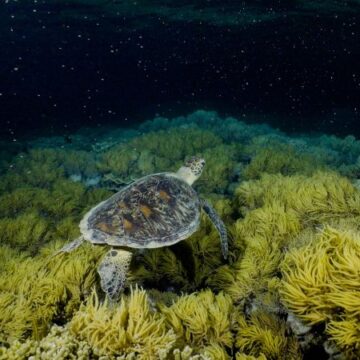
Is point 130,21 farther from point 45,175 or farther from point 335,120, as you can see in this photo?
point 45,175

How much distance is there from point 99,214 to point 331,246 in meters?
2.28

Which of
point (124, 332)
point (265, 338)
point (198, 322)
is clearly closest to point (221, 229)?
point (198, 322)

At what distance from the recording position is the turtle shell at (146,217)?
308 cm

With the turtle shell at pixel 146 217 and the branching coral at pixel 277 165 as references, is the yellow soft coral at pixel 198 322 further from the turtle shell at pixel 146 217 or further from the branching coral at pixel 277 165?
the branching coral at pixel 277 165

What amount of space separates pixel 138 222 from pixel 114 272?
1.89 ft

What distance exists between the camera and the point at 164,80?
102750 mm

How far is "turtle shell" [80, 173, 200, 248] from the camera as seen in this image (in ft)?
10.1

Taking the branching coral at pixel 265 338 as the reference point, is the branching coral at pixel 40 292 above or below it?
above

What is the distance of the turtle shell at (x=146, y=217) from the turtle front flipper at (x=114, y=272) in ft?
0.40

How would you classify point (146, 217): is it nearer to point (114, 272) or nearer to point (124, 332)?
point (114, 272)

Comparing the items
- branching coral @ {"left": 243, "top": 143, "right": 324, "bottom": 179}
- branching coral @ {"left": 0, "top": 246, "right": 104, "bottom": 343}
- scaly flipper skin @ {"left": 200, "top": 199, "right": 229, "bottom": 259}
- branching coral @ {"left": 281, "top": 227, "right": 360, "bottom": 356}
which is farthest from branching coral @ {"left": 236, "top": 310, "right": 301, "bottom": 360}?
branching coral @ {"left": 243, "top": 143, "right": 324, "bottom": 179}

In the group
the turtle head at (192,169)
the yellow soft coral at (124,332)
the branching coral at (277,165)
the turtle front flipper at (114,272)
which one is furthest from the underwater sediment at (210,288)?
the branching coral at (277,165)

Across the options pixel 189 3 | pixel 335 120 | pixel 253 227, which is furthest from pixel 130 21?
pixel 253 227

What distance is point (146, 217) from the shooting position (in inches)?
128
